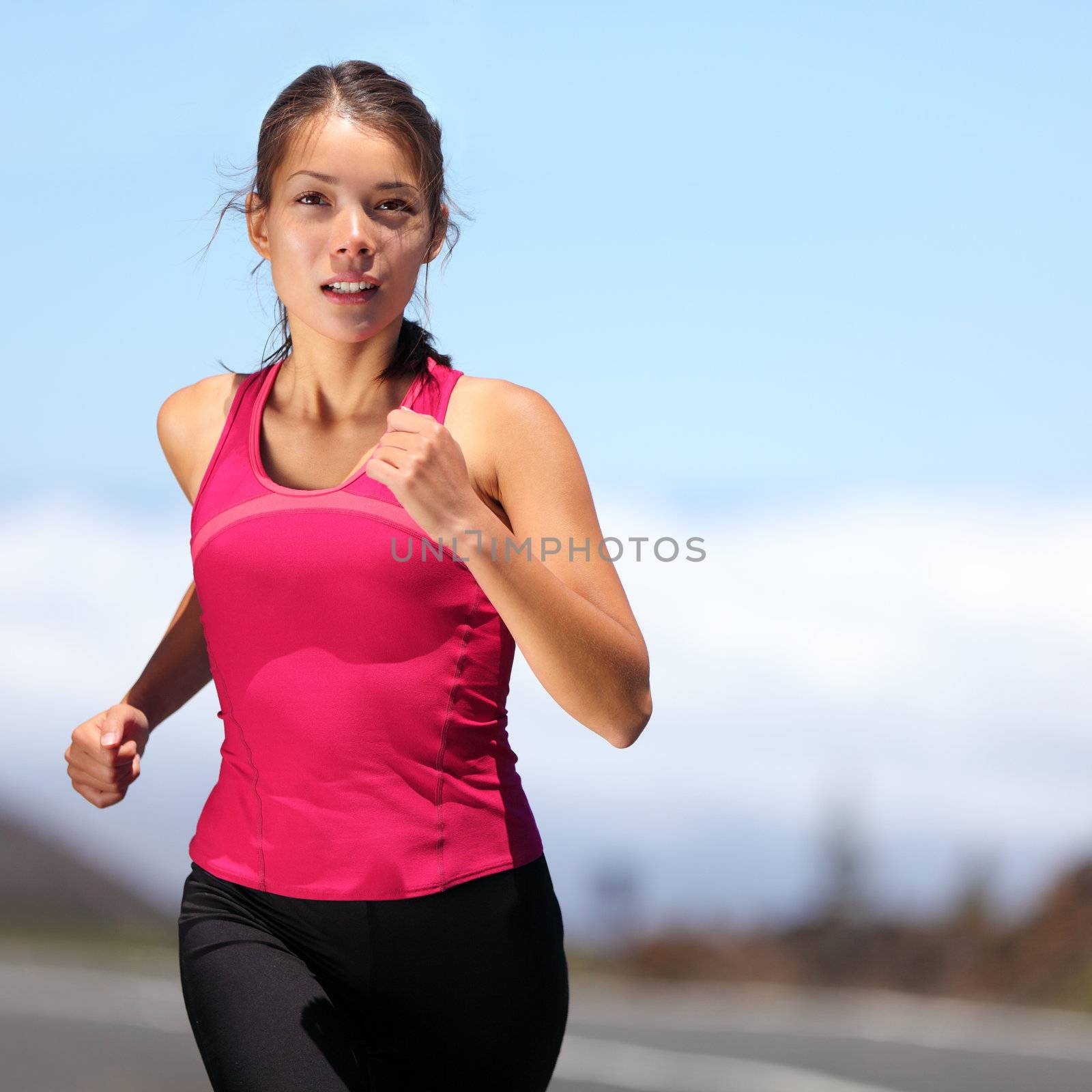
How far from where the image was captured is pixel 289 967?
5.04 feet

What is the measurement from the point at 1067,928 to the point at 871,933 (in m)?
2.37

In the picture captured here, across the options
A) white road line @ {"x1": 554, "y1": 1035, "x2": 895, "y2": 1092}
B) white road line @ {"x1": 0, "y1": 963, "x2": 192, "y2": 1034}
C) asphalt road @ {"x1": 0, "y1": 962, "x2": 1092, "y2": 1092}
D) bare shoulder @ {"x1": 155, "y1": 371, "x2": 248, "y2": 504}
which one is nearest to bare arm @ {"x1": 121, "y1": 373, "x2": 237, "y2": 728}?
bare shoulder @ {"x1": 155, "y1": 371, "x2": 248, "y2": 504}

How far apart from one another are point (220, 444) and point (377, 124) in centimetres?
42

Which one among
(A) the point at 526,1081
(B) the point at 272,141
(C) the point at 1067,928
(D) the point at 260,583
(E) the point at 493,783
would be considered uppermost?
(C) the point at 1067,928

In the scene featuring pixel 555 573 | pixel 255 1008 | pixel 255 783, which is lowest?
pixel 255 1008

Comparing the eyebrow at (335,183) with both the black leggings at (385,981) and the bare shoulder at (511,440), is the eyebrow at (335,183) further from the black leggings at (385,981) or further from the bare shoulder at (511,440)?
the black leggings at (385,981)

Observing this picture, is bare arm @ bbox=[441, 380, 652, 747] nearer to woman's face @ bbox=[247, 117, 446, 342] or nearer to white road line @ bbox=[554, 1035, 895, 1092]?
woman's face @ bbox=[247, 117, 446, 342]

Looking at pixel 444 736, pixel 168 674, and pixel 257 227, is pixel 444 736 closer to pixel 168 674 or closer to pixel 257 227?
pixel 168 674

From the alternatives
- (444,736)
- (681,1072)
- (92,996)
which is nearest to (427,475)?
(444,736)

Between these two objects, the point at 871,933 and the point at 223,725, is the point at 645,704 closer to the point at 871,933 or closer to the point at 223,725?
the point at 223,725

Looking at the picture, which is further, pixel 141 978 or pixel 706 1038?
pixel 141 978

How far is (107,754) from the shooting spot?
175 cm

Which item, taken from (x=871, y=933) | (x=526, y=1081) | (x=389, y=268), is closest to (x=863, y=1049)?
(x=526, y=1081)

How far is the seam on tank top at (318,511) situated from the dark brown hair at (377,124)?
9.2 inches
